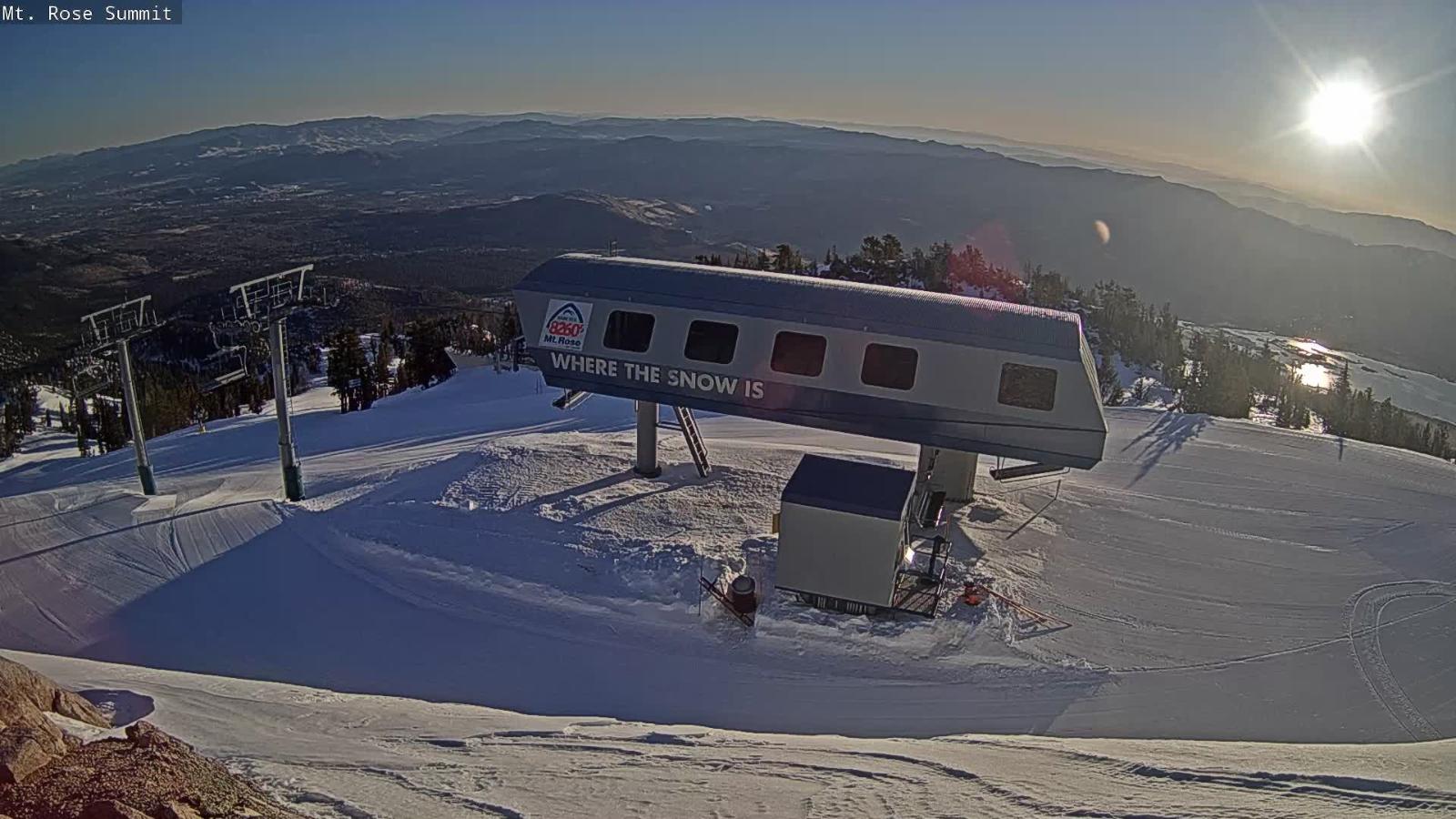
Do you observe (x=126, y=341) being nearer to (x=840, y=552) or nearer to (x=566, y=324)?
(x=566, y=324)

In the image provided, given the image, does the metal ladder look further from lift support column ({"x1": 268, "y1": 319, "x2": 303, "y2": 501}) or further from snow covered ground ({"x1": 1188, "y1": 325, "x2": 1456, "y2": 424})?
snow covered ground ({"x1": 1188, "y1": 325, "x2": 1456, "y2": 424})

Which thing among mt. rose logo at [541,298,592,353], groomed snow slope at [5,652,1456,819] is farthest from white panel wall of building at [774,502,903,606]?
mt. rose logo at [541,298,592,353]

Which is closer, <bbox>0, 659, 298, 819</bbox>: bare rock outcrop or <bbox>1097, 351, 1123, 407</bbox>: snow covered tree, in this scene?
<bbox>0, 659, 298, 819</bbox>: bare rock outcrop

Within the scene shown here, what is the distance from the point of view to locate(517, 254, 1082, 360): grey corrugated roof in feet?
46.1

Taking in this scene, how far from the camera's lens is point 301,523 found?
16172 mm

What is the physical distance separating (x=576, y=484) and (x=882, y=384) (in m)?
7.15

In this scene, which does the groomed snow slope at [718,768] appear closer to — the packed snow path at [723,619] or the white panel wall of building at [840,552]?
the packed snow path at [723,619]

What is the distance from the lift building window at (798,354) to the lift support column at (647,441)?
11.7 feet

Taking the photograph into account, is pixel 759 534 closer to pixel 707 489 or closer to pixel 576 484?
pixel 707 489

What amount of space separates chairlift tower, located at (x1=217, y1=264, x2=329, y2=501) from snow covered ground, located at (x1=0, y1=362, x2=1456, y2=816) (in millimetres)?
821

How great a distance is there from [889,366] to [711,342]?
351 centimetres

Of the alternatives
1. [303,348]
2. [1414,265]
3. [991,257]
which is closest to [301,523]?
[303,348]

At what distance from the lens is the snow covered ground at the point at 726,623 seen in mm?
8766

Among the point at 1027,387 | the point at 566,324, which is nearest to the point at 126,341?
the point at 566,324
